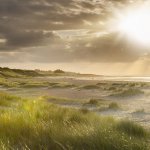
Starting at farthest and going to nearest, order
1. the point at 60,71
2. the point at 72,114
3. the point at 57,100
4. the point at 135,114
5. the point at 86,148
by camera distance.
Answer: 1. the point at 60,71
2. the point at 57,100
3. the point at 135,114
4. the point at 72,114
5. the point at 86,148

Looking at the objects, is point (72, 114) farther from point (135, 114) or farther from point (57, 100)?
point (57, 100)

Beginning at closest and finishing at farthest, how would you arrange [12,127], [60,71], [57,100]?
[12,127], [57,100], [60,71]

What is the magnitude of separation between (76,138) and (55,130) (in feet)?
2.44

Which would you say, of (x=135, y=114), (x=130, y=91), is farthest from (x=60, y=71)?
(x=135, y=114)

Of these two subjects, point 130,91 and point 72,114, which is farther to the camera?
point 130,91

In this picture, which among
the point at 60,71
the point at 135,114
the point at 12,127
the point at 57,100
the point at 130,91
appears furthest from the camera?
the point at 60,71

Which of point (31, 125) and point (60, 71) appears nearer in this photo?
point (31, 125)

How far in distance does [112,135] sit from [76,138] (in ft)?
2.02

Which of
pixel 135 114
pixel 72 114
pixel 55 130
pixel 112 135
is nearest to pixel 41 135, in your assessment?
pixel 55 130

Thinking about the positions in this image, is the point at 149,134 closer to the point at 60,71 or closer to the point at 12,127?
the point at 12,127

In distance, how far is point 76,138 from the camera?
641cm

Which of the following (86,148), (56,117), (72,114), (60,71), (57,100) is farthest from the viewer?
(60,71)

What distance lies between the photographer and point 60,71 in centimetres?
19800

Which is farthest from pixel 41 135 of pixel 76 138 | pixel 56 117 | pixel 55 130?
pixel 56 117
